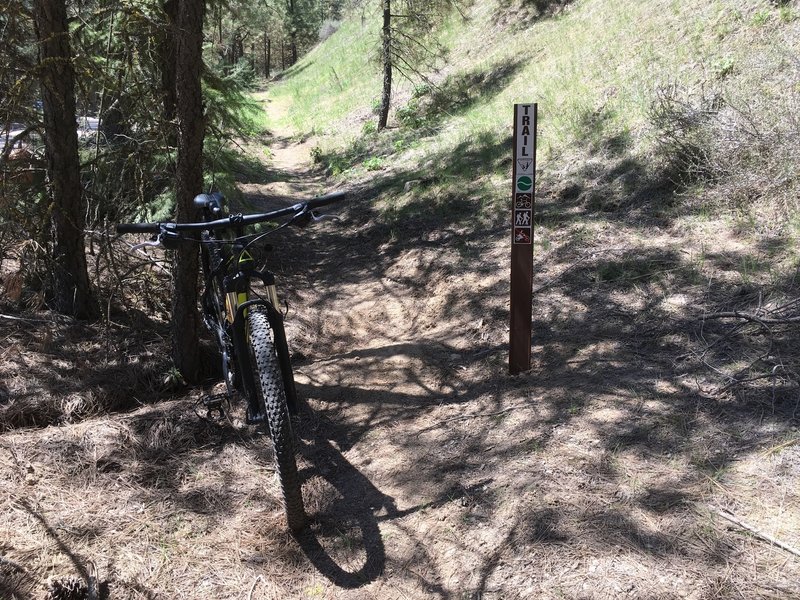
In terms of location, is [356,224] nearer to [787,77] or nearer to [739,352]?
[787,77]

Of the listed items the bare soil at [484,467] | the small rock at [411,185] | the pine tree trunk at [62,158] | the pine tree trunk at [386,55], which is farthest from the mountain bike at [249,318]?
the pine tree trunk at [386,55]

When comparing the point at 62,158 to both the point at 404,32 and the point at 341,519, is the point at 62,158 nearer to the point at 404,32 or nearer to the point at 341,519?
the point at 341,519

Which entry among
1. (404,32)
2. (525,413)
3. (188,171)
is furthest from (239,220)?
(404,32)

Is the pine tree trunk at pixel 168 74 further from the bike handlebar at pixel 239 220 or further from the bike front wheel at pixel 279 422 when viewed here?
the bike front wheel at pixel 279 422

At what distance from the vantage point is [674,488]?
302cm

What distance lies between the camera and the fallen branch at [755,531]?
256 cm

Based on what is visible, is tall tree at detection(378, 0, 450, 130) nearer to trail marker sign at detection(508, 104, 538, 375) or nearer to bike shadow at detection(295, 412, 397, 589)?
trail marker sign at detection(508, 104, 538, 375)

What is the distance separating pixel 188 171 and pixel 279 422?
2.35 m

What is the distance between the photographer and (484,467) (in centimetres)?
352

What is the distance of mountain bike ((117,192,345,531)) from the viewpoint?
3121 millimetres

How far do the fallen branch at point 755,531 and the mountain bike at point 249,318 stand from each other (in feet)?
6.76

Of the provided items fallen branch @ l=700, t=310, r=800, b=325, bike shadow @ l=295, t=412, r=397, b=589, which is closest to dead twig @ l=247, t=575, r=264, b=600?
bike shadow @ l=295, t=412, r=397, b=589

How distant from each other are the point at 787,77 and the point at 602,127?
2.42 metres

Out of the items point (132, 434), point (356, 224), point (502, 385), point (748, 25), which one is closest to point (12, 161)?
point (132, 434)
